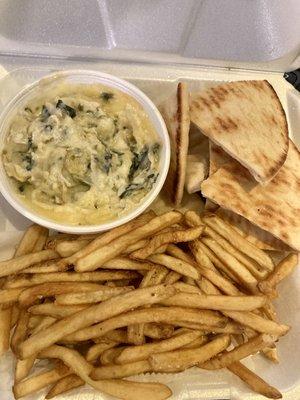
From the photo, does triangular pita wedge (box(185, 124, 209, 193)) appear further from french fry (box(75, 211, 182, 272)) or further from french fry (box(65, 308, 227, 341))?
french fry (box(65, 308, 227, 341))

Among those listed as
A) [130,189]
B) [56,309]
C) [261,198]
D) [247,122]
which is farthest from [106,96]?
[56,309]

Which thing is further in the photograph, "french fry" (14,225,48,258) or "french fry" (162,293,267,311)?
"french fry" (14,225,48,258)

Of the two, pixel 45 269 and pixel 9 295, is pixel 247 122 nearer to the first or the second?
pixel 45 269

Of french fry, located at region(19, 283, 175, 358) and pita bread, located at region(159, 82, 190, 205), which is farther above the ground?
pita bread, located at region(159, 82, 190, 205)

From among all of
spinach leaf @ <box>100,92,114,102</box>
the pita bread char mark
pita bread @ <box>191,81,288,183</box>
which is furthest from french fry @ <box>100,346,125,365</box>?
spinach leaf @ <box>100,92,114,102</box>

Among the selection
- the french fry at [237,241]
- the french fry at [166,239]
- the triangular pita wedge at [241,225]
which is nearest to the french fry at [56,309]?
the french fry at [166,239]

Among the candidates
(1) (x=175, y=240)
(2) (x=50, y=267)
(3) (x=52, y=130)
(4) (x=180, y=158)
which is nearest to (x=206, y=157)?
(4) (x=180, y=158)

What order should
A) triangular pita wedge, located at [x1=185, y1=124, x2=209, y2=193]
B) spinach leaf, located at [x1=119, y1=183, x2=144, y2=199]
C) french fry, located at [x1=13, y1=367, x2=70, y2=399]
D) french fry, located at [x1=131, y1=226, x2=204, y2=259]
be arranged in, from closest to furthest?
french fry, located at [x1=13, y1=367, x2=70, y2=399] < french fry, located at [x1=131, y1=226, x2=204, y2=259] < spinach leaf, located at [x1=119, y1=183, x2=144, y2=199] < triangular pita wedge, located at [x1=185, y1=124, x2=209, y2=193]

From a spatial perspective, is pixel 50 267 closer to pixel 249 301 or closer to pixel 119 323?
pixel 119 323
